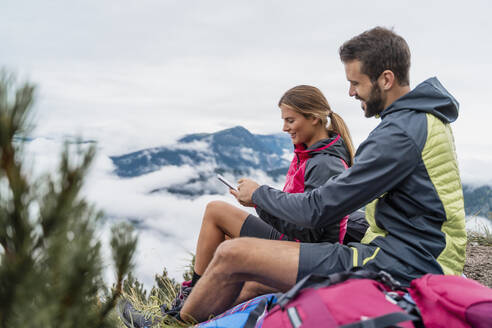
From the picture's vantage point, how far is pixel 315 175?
2613 mm

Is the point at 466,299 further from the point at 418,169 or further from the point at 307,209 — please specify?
the point at 307,209

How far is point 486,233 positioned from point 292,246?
14.0ft

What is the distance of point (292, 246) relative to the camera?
7.56ft

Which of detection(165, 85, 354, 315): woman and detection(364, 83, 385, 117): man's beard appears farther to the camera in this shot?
detection(165, 85, 354, 315): woman

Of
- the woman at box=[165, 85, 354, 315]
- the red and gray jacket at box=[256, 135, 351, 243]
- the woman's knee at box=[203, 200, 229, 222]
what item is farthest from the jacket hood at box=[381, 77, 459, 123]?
the woman's knee at box=[203, 200, 229, 222]

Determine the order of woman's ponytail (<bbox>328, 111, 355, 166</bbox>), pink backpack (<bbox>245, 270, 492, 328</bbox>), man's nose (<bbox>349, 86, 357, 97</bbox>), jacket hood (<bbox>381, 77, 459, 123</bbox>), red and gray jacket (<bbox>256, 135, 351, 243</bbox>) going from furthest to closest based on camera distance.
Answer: woman's ponytail (<bbox>328, 111, 355, 166</bbox>) → red and gray jacket (<bbox>256, 135, 351, 243</bbox>) → man's nose (<bbox>349, 86, 357, 97</bbox>) → jacket hood (<bbox>381, 77, 459, 123</bbox>) → pink backpack (<bbox>245, 270, 492, 328</bbox>)

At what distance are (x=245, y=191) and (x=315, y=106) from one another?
941 millimetres

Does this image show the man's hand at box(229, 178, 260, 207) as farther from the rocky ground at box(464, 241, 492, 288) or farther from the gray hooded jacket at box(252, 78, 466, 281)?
the rocky ground at box(464, 241, 492, 288)

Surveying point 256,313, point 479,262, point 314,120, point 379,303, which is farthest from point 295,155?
point 479,262

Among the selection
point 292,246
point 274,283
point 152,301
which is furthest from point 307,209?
point 152,301

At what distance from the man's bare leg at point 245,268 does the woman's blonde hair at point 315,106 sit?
1.04m

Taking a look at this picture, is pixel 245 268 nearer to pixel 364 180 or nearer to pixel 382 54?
pixel 364 180

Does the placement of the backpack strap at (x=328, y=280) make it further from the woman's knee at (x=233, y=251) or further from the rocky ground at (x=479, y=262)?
the rocky ground at (x=479, y=262)

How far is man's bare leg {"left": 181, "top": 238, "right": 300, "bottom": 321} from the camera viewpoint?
225 cm
